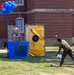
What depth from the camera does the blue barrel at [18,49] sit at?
23.5 meters

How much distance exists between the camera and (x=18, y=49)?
77.3 ft

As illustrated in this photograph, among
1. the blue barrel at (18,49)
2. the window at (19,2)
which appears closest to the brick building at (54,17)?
the window at (19,2)

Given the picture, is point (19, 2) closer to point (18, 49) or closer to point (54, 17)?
point (54, 17)

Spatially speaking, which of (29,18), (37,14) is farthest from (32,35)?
(29,18)

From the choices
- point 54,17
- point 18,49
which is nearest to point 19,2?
point 54,17

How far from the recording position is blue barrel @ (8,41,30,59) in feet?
77.0

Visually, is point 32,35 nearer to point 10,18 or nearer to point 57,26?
point 57,26

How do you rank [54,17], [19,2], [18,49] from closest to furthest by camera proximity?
[18,49], [54,17], [19,2]

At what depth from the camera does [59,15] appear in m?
35.8

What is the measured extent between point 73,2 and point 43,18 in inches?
188

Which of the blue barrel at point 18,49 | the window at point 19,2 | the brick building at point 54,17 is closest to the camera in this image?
the blue barrel at point 18,49

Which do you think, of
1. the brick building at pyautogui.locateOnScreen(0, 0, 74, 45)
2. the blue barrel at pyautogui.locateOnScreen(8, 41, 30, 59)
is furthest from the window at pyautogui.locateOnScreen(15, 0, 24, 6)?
the blue barrel at pyautogui.locateOnScreen(8, 41, 30, 59)

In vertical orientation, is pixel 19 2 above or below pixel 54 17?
above

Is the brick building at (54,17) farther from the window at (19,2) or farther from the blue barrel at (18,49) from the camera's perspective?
the blue barrel at (18,49)
